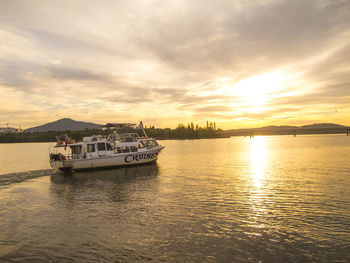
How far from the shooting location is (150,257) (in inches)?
417

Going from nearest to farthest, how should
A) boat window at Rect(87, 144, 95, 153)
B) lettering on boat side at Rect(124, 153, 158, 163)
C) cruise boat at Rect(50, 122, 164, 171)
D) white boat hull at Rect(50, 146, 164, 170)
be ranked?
1. white boat hull at Rect(50, 146, 164, 170)
2. cruise boat at Rect(50, 122, 164, 171)
3. boat window at Rect(87, 144, 95, 153)
4. lettering on boat side at Rect(124, 153, 158, 163)

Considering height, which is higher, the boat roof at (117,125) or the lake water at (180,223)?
the boat roof at (117,125)

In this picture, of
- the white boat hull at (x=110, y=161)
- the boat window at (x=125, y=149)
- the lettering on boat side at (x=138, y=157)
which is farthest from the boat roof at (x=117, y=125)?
the lettering on boat side at (x=138, y=157)

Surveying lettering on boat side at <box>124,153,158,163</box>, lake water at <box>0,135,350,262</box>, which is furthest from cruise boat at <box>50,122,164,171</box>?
lake water at <box>0,135,350,262</box>

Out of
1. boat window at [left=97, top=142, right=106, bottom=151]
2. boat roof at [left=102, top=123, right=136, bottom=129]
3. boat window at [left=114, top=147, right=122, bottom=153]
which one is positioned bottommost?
boat window at [left=114, top=147, right=122, bottom=153]

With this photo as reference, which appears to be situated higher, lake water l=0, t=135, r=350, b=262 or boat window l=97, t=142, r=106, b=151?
boat window l=97, t=142, r=106, b=151

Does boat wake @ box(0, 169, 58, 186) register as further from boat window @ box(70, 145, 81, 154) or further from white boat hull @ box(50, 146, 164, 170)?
boat window @ box(70, 145, 81, 154)

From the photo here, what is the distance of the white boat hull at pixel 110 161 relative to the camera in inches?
1442

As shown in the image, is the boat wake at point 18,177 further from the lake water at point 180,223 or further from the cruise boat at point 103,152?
the lake water at point 180,223

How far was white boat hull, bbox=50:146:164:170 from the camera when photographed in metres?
36.6

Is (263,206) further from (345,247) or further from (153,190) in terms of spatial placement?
(153,190)

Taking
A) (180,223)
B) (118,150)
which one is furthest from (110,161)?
(180,223)

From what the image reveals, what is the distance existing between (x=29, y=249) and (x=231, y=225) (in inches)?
419

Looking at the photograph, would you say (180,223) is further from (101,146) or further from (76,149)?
(76,149)
